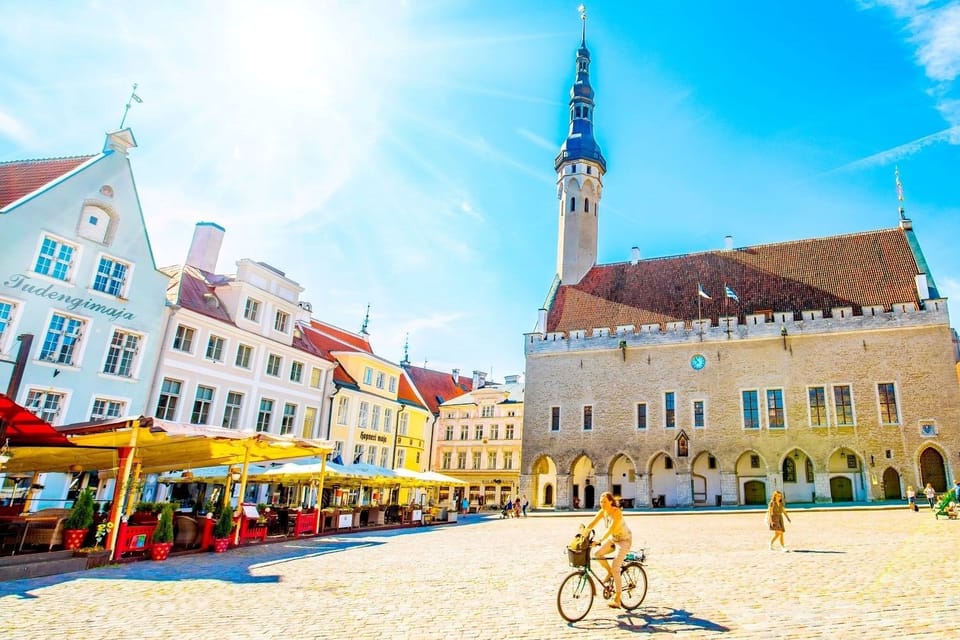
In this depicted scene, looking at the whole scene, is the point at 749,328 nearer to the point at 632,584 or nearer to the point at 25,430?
the point at 632,584

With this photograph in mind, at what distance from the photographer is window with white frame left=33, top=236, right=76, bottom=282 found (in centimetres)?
1767

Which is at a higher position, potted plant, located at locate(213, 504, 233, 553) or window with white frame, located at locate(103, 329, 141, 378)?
window with white frame, located at locate(103, 329, 141, 378)

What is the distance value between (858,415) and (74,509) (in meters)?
33.4

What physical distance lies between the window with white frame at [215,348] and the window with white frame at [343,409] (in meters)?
7.72

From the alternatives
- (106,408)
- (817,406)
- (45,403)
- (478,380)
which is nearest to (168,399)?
(106,408)

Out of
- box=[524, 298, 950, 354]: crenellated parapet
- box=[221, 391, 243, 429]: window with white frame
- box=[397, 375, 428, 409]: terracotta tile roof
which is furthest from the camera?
box=[397, 375, 428, 409]: terracotta tile roof

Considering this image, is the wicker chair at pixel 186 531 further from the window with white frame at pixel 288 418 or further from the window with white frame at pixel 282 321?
the window with white frame at pixel 282 321

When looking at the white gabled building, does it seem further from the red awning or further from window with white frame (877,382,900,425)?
window with white frame (877,382,900,425)

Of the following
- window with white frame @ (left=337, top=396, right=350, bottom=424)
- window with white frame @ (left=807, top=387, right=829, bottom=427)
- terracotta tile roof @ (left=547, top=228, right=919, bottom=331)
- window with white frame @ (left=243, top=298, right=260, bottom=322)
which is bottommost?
window with white frame @ (left=337, top=396, right=350, bottom=424)

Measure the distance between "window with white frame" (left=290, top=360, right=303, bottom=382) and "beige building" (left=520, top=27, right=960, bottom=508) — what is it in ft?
52.0

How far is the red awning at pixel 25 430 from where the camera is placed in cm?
1011

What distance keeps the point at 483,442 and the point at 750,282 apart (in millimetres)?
22694

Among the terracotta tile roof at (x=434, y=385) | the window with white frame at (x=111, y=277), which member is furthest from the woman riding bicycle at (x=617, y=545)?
the terracotta tile roof at (x=434, y=385)

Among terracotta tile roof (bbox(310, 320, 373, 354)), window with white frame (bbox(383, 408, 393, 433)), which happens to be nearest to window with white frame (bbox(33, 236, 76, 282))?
terracotta tile roof (bbox(310, 320, 373, 354))
